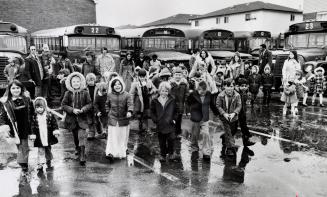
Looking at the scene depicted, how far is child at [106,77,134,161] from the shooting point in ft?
23.0

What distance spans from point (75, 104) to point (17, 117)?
3.68ft

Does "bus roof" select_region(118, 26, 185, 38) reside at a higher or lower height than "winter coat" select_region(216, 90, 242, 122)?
higher

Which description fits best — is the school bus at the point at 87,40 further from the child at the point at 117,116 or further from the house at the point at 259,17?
the house at the point at 259,17

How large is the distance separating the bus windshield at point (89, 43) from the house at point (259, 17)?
32792mm

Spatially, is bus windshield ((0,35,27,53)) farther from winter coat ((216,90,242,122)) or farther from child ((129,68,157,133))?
winter coat ((216,90,242,122))

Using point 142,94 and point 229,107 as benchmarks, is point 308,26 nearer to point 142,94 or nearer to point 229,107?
point 142,94

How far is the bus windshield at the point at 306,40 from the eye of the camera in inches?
647

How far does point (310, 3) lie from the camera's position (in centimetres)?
3359

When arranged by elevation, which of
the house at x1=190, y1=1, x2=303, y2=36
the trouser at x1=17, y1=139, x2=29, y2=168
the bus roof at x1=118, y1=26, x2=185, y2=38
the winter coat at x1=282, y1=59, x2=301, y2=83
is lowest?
the trouser at x1=17, y1=139, x2=29, y2=168

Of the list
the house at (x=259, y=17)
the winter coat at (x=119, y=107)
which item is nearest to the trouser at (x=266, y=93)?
the winter coat at (x=119, y=107)

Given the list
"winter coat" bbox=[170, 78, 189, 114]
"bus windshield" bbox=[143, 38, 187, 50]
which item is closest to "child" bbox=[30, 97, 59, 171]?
"winter coat" bbox=[170, 78, 189, 114]

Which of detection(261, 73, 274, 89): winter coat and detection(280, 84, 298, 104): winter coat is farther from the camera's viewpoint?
detection(261, 73, 274, 89): winter coat

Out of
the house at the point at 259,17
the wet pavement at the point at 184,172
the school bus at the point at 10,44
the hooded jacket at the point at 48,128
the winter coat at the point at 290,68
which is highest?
the house at the point at 259,17

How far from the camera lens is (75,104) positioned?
23.2 feet
